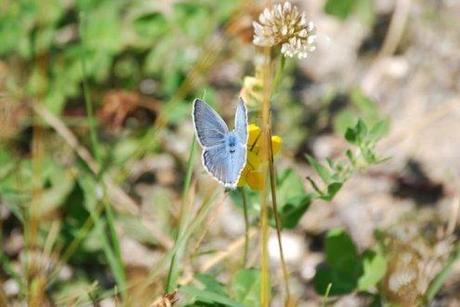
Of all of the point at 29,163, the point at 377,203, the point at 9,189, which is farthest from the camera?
the point at 377,203

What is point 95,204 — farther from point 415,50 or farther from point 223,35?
point 415,50

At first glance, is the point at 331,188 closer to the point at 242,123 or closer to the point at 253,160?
the point at 253,160

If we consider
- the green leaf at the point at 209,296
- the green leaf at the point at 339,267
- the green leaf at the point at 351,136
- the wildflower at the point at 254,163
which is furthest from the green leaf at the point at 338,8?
the green leaf at the point at 209,296

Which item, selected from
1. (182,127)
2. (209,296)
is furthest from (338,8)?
(209,296)

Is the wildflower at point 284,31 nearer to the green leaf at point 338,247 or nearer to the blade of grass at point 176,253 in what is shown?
the blade of grass at point 176,253

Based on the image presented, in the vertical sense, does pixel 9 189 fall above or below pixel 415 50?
below

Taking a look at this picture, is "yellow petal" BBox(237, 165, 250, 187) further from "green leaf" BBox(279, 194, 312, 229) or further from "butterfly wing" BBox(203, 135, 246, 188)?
"green leaf" BBox(279, 194, 312, 229)

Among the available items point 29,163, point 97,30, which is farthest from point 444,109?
point 29,163
